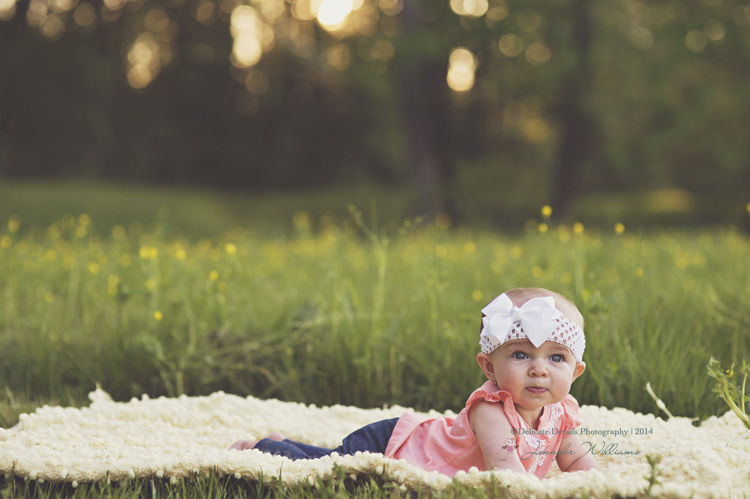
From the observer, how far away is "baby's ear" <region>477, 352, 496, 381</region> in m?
2.40

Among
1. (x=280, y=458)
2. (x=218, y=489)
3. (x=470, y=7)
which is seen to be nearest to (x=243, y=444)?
(x=280, y=458)

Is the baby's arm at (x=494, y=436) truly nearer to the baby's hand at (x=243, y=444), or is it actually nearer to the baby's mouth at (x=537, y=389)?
the baby's mouth at (x=537, y=389)

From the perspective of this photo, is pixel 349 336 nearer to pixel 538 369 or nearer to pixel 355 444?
pixel 355 444

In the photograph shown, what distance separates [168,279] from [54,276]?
1595 mm

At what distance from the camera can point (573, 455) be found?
2.47 metres

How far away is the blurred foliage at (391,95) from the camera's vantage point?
15195mm

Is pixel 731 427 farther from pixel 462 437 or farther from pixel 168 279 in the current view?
pixel 168 279

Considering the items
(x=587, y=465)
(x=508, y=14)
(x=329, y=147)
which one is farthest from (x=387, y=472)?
(x=329, y=147)

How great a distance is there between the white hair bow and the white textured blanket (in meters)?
0.43

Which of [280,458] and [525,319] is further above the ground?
[525,319]

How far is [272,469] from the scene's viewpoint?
2.33m

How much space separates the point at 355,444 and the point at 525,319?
2.71 feet

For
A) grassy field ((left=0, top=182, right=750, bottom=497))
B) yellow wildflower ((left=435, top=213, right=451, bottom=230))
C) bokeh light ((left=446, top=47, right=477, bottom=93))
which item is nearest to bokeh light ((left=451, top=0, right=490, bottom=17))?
bokeh light ((left=446, top=47, right=477, bottom=93))

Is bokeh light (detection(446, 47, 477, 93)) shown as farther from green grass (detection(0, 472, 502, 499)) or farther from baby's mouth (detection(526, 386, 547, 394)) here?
green grass (detection(0, 472, 502, 499))
